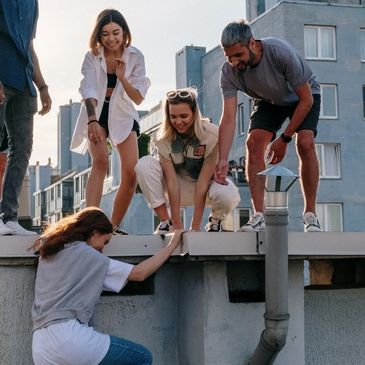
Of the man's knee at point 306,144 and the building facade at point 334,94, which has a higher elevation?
the building facade at point 334,94

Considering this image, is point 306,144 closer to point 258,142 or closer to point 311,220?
point 258,142

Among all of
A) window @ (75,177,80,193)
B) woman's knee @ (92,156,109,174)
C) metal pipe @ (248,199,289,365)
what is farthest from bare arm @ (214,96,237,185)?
window @ (75,177,80,193)

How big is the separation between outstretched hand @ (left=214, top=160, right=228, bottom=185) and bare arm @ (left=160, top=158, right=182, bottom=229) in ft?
0.93

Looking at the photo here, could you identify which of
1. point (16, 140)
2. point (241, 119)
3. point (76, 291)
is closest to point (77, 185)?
point (241, 119)

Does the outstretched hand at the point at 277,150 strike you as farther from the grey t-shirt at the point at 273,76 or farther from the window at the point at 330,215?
the window at the point at 330,215

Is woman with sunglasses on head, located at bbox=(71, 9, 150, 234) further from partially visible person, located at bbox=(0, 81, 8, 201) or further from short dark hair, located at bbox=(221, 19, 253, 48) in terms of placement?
short dark hair, located at bbox=(221, 19, 253, 48)

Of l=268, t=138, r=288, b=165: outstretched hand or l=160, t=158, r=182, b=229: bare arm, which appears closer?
l=160, t=158, r=182, b=229: bare arm

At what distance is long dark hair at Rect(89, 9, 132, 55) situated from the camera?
6.19m

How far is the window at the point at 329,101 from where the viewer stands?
1257 inches

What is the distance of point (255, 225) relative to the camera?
5719 mm

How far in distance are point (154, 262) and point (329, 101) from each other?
27687 millimetres

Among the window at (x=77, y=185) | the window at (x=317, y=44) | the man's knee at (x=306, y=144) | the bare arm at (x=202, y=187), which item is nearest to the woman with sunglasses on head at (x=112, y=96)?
the bare arm at (x=202, y=187)

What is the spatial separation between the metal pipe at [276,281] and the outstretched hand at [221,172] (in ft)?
2.38

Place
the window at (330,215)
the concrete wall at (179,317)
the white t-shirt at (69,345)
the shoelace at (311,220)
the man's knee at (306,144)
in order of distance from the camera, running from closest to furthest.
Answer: the white t-shirt at (69,345) → the concrete wall at (179,317) → the shoelace at (311,220) → the man's knee at (306,144) → the window at (330,215)
